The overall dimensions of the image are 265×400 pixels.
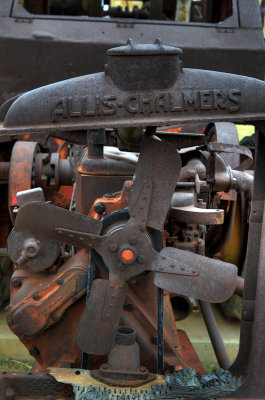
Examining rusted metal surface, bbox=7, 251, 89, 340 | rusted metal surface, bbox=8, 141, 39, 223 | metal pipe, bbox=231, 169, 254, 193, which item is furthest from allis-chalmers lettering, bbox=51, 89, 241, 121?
rusted metal surface, bbox=8, 141, 39, 223

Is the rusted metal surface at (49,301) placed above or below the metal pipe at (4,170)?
below

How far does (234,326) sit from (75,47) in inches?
102

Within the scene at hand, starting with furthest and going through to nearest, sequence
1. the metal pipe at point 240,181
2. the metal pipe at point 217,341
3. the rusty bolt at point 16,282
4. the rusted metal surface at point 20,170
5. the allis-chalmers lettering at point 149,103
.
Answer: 1. the rusted metal surface at point 20,170
2. the metal pipe at point 217,341
3. the metal pipe at point 240,181
4. the rusty bolt at point 16,282
5. the allis-chalmers lettering at point 149,103

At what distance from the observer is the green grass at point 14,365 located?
425 centimetres

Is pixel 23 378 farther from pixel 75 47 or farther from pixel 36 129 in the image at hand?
pixel 75 47

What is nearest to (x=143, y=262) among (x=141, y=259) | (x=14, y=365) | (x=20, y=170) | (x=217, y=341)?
(x=141, y=259)

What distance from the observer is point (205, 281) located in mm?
2227

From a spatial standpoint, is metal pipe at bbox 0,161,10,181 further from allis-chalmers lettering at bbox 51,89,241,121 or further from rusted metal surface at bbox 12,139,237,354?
allis-chalmers lettering at bbox 51,89,241,121

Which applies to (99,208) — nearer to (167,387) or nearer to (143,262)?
(143,262)

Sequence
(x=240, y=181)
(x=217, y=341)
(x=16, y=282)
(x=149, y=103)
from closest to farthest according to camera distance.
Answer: (x=149, y=103), (x=16, y=282), (x=240, y=181), (x=217, y=341)

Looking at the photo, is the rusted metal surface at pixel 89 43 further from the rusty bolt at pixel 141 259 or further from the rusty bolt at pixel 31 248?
the rusty bolt at pixel 141 259

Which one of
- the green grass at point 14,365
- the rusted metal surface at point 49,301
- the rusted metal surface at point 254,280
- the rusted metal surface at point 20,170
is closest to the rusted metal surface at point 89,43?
the rusted metal surface at point 20,170

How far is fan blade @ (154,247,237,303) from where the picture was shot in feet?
7.29

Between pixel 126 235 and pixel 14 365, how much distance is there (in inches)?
99.3
